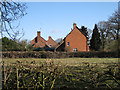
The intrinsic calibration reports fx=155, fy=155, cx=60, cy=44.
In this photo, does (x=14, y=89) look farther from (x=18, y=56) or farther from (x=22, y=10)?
(x=18, y=56)

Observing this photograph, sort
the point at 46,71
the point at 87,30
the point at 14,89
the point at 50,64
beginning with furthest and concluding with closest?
the point at 87,30 → the point at 50,64 → the point at 46,71 → the point at 14,89

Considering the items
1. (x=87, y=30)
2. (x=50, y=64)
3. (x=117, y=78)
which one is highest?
(x=87, y=30)

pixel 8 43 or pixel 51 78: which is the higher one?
pixel 8 43

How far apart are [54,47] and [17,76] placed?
1252cm

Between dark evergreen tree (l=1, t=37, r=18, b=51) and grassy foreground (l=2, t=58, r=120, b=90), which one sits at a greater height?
dark evergreen tree (l=1, t=37, r=18, b=51)

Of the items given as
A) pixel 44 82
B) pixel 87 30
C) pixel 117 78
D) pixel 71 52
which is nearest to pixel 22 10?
pixel 44 82

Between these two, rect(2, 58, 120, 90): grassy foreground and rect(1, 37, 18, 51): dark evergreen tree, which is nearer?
rect(2, 58, 120, 90): grassy foreground

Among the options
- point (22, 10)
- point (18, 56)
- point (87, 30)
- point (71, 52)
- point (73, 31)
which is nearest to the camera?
point (22, 10)

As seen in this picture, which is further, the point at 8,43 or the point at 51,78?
the point at 8,43

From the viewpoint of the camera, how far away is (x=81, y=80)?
333 centimetres

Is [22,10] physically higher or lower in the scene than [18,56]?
higher

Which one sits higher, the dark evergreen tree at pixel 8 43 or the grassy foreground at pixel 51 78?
the dark evergreen tree at pixel 8 43

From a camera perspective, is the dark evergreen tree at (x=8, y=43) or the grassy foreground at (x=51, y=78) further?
the dark evergreen tree at (x=8, y=43)

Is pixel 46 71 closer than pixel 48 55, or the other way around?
pixel 46 71
